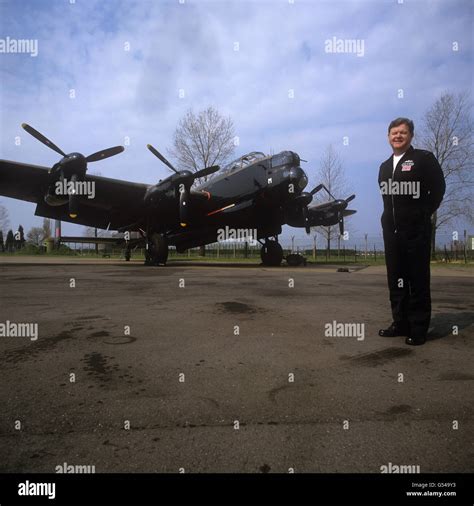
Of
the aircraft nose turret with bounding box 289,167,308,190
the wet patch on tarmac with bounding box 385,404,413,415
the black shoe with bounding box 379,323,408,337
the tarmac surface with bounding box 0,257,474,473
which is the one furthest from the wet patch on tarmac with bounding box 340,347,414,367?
the aircraft nose turret with bounding box 289,167,308,190

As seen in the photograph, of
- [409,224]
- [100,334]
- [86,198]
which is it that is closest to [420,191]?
[409,224]

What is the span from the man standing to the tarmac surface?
0.93ft

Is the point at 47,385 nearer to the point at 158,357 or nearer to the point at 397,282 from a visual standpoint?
the point at 158,357

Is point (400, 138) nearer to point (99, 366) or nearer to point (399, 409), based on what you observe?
point (399, 409)

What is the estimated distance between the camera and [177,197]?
16672mm

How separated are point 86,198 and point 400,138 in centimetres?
1657

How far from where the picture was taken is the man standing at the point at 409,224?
347 centimetres

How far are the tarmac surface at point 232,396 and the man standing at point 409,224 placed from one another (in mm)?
283

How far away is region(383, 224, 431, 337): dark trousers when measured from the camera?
3.41m

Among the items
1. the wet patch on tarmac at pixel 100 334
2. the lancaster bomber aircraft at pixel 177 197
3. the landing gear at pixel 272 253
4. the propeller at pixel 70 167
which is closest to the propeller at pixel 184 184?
the lancaster bomber aircraft at pixel 177 197

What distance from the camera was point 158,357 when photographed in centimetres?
290

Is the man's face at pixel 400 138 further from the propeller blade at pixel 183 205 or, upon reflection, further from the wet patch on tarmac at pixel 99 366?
the propeller blade at pixel 183 205

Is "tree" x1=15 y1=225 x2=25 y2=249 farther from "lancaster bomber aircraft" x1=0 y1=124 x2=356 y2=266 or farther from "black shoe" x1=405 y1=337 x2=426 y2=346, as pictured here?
"black shoe" x1=405 y1=337 x2=426 y2=346

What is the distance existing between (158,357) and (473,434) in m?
2.20
